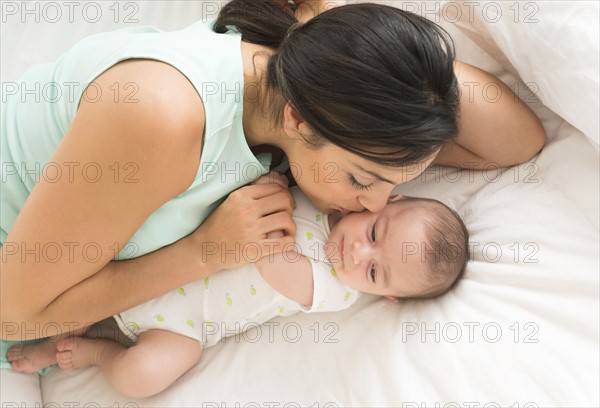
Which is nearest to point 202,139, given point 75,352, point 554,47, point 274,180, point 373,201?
point 274,180

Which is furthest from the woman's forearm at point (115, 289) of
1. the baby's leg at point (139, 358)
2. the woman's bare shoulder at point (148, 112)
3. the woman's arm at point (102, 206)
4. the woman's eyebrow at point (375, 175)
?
the woman's eyebrow at point (375, 175)

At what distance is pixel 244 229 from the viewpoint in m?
1.28

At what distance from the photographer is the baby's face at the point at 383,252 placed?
4.37ft

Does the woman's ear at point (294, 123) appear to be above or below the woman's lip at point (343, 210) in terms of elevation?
above

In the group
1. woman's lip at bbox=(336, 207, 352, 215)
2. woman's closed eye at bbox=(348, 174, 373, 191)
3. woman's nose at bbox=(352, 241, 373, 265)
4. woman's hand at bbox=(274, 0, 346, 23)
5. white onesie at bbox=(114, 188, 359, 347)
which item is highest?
woman's hand at bbox=(274, 0, 346, 23)

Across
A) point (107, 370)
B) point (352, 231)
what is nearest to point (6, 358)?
point (107, 370)

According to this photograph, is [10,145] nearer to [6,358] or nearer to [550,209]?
[6,358]

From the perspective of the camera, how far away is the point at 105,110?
1012 mm

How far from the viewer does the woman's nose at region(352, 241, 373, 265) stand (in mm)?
1347

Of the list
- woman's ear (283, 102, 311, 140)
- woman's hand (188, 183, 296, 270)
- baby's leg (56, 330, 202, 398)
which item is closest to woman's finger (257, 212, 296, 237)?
woman's hand (188, 183, 296, 270)

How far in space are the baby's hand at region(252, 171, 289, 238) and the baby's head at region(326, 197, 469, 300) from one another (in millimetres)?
142

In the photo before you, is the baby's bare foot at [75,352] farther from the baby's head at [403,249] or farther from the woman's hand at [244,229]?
the baby's head at [403,249]

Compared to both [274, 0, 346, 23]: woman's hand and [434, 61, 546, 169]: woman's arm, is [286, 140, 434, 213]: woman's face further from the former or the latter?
[274, 0, 346, 23]: woman's hand

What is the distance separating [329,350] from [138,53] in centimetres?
77
